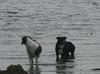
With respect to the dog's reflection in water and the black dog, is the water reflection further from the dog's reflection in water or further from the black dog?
the dog's reflection in water

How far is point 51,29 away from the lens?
3178cm

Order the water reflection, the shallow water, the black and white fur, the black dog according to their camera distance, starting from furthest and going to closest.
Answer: the black dog < the shallow water < the water reflection < the black and white fur

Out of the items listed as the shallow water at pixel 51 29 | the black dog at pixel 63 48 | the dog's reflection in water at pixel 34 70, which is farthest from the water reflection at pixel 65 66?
the dog's reflection in water at pixel 34 70

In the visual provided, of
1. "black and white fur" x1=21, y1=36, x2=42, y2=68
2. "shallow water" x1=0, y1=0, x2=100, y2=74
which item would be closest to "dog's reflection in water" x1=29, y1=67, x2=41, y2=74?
"shallow water" x1=0, y1=0, x2=100, y2=74

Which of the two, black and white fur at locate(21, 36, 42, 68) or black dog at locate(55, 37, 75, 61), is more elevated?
black and white fur at locate(21, 36, 42, 68)

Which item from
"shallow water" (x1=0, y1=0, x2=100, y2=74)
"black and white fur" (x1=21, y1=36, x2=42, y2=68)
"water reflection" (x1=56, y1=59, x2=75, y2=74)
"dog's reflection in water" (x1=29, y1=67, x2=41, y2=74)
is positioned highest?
"black and white fur" (x1=21, y1=36, x2=42, y2=68)

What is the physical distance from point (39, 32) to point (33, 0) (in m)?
24.5

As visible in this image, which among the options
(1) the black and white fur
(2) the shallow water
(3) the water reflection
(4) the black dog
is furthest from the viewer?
(4) the black dog

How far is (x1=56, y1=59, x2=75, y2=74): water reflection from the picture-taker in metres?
18.5

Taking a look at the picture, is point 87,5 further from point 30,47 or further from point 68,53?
point 30,47

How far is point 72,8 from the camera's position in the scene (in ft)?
151

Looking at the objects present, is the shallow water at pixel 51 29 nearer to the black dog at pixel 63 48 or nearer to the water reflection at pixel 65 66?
the water reflection at pixel 65 66

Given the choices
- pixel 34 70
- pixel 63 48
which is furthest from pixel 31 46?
pixel 63 48

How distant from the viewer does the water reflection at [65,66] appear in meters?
18.5
